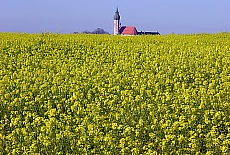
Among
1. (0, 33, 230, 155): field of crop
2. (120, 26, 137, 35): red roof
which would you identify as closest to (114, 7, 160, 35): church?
(120, 26, 137, 35): red roof

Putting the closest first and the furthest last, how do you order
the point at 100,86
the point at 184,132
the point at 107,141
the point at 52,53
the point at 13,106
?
the point at 107,141
the point at 184,132
the point at 13,106
the point at 100,86
the point at 52,53

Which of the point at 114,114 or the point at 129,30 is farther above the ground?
the point at 129,30

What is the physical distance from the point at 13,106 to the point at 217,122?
4671 mm

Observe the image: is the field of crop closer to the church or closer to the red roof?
the church

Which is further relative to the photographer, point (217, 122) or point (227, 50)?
point (227, 50)

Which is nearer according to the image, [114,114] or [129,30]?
[114,114]

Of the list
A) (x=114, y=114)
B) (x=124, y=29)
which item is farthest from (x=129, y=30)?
(x=114, y=114)

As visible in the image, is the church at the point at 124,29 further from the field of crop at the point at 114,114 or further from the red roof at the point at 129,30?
the field of crop at the point at 114,114

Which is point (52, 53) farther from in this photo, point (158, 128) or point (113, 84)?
point (158, 128)

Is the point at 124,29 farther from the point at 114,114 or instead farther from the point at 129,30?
the point at 114,114

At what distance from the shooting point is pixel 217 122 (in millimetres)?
7941

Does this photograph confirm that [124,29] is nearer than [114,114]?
No

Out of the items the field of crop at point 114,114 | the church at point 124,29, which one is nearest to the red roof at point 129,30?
the church at point 124,29

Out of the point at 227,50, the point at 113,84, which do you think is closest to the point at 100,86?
the point at 113,84
